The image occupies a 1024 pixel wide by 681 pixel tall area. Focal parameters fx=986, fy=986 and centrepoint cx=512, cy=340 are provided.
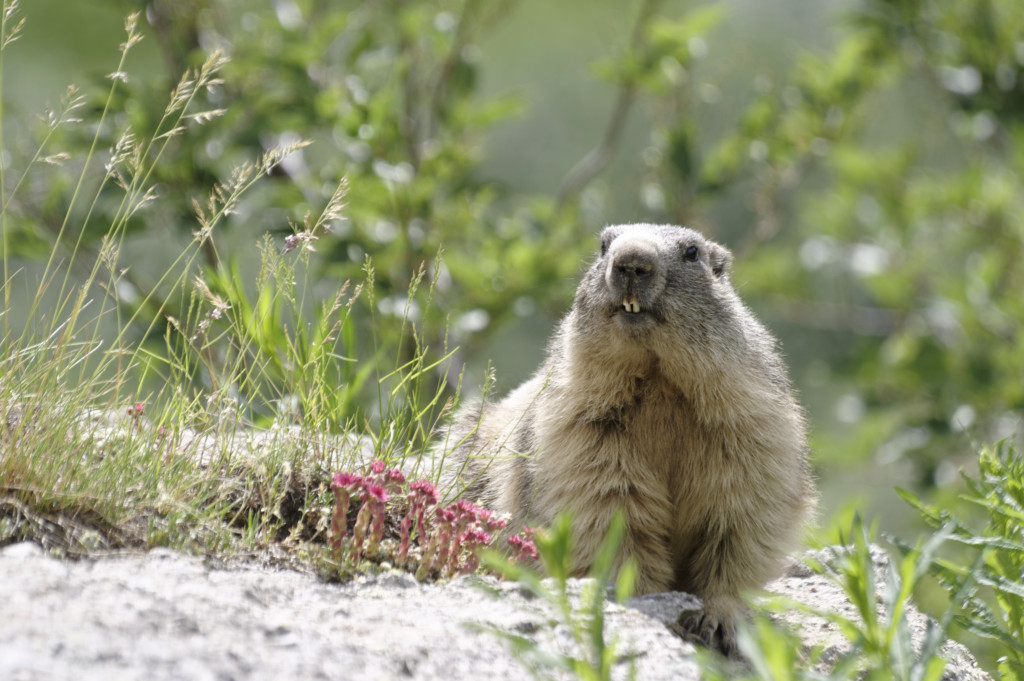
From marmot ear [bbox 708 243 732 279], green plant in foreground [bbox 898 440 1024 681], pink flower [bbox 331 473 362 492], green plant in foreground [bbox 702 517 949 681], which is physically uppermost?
marmot ear [bbox 708 243 732 279]

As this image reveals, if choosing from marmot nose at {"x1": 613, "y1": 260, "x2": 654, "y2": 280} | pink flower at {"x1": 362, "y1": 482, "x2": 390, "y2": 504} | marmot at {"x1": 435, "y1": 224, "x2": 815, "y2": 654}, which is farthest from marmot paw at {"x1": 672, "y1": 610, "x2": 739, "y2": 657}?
marmot nose at {"x1": 613, "y1": 260, "x2": 654, "y2": 280}

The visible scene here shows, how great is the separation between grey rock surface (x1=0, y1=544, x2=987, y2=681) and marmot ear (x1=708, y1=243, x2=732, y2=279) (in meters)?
1.88

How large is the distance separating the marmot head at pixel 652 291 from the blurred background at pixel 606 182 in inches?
46.0

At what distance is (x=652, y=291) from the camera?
11.1 feet

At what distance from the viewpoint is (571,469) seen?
3.46m

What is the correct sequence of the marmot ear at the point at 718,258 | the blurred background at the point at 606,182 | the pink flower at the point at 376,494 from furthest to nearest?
the blurred background at the point at 606,182 → the marmot ear at the point at 718,258 → the pink flower at the point at 376,494

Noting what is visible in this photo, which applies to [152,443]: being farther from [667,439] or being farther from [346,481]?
[667,439]

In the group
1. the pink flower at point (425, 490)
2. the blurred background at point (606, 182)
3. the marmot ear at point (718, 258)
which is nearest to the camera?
the pink flower at point (425, 490)

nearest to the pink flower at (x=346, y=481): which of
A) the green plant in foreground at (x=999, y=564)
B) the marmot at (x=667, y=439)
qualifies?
the marmot at (x=667, y=439)

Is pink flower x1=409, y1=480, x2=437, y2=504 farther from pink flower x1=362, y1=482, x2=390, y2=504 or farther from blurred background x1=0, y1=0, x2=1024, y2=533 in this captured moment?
blurred background x1=0, y1=0, x2=1024, y2=533

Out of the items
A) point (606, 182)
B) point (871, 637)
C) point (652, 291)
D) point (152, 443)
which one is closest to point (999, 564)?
point (871, 637)

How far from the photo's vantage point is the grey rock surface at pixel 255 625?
1830 mm

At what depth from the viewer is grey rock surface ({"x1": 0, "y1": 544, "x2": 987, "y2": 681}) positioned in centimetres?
183

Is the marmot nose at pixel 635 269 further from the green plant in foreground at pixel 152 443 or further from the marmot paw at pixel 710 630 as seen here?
the marmot paw at pixel 710 630
